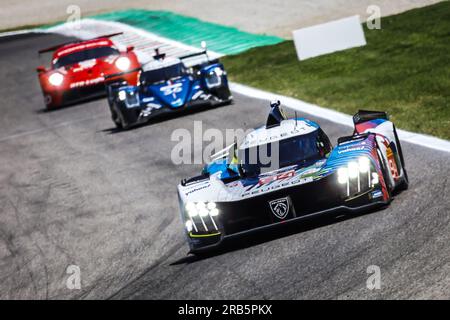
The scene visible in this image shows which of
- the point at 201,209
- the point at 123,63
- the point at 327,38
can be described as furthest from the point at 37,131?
the point at 201,209

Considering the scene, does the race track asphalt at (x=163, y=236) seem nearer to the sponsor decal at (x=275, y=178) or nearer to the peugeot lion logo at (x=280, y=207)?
the peugeot lion logo at (x=280, y=207)

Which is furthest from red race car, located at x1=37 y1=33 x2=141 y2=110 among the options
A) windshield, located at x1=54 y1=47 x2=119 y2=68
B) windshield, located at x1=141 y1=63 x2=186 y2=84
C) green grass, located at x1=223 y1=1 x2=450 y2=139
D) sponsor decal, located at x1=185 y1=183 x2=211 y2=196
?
sponsor decal, located at x1=185 y1=183 x2=211 y2=196

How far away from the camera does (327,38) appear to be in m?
23.1

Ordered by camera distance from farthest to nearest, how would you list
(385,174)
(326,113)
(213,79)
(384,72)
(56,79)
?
1. (56,79)
2. (384,72)
3. (213,79)
4. (326,113)
5. (385,174)

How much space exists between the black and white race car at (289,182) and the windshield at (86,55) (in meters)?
13.2

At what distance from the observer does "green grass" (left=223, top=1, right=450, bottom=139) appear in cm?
1667

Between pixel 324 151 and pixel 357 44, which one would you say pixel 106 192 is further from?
pixel 357 44

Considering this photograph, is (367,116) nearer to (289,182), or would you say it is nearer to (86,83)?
(289,182)

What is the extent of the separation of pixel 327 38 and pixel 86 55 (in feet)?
18.5

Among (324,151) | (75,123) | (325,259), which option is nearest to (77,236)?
(324,151)

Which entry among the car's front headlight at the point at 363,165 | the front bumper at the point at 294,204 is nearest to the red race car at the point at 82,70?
the front bumper at the point at 294,204

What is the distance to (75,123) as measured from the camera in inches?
856

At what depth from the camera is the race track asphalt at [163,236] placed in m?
8.62

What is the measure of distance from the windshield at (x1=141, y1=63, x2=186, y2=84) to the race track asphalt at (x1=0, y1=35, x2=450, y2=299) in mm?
827
